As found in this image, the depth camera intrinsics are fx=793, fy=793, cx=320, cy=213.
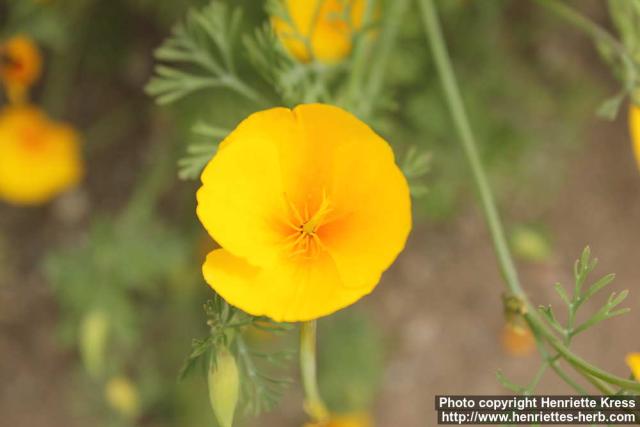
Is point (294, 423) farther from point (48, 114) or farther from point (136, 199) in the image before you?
point (48, 114)

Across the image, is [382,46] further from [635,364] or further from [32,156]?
[32,156]

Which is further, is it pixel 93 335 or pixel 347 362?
pixel 347 362

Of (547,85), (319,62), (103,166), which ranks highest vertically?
(547,85)

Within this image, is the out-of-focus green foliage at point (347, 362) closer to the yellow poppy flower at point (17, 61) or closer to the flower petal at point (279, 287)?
the yellow poppy flower at point (17, 61)

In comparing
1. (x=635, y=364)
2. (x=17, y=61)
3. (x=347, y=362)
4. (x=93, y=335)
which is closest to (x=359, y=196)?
Result: (x=635, y=364)

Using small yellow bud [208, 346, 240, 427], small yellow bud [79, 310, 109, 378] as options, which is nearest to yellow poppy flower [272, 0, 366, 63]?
small yellow bud [208, 346, 240, 427]

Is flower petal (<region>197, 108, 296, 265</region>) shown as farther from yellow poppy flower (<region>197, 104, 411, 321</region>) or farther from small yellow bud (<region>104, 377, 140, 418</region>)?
small yellow bud (<region>104, 377, 140, 418</region>)

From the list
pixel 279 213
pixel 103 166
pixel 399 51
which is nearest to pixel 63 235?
pixel 103 166
